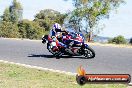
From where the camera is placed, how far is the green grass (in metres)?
7.85

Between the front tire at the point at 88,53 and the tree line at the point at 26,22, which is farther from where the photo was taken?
the tree line at the point at 26,22

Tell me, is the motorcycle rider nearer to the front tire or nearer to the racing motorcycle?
the racing motorcycle

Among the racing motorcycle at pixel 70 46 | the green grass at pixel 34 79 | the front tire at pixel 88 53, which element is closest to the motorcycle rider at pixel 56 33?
the racing motorcycle at pixel 70 46

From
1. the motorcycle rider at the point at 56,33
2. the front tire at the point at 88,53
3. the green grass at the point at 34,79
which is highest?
the motorcycle rider at the point at 56,33

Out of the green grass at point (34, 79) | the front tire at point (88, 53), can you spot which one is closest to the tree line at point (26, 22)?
the front tire at point (88, 53)

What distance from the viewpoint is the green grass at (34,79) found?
25.8ft

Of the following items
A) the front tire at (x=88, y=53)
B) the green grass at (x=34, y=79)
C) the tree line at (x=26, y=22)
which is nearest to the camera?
the green grass at (x=34, y=79)

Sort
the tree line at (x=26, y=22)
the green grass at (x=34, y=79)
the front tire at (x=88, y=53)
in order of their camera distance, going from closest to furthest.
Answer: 1. the green grass at (x=34, y=79)
2. the front tire at (x=88, y=53)
3. the tree line at (x=26, y=22)

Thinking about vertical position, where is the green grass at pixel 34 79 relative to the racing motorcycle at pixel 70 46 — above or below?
below

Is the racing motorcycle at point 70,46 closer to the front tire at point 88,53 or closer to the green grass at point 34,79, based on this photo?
the front tire at point 88,53

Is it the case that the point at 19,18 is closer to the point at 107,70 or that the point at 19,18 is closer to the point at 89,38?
the point at 89,38

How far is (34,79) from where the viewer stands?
877 centimetres

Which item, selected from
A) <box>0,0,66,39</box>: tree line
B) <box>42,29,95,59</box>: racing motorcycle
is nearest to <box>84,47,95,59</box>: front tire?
<box>42,29,95,59</box>: racing motorcycle

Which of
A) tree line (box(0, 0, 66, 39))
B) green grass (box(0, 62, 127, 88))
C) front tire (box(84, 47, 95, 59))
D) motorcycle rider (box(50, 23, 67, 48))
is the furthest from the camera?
tree line (box(0, 0, 66, 39))
